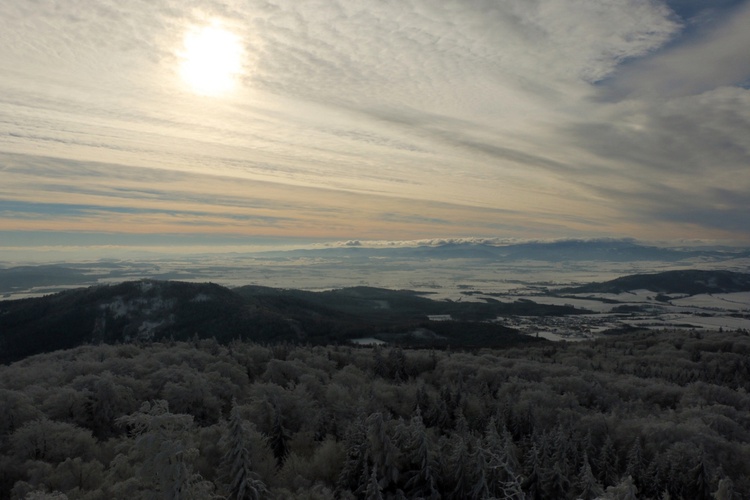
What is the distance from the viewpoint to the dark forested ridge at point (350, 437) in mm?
30047

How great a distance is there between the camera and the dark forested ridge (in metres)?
30.0

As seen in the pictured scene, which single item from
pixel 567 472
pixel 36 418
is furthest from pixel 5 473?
pixel 567 472

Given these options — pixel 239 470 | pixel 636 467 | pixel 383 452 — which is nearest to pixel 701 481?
pixel 636 467

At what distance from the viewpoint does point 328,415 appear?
177 feet

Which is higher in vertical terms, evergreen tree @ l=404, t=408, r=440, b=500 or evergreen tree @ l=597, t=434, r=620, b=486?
evergreen tree @ l=404, t=408, r=440, b=500

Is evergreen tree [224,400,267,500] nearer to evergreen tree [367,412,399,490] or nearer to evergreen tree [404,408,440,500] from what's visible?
evergreen tree [367,412,399,490]

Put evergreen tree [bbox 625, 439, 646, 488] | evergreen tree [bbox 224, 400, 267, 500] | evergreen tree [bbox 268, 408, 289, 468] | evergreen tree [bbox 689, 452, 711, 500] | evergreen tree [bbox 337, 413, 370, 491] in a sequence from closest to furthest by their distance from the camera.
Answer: evergreen tree [bbox 224, 400, 267, 500], evergreen tree [bbox 337, 413, 370, 491], evergreen tree [bbox 689, 452, 711, 500], evergreen tree [bbox 625, 439, 646, 488], evergreen tree [bbox 268, 408, 289, 468]

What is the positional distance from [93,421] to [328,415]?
2851cm

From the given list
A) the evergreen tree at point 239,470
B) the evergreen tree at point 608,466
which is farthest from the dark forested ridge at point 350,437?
the evergreen tree at point 608,466

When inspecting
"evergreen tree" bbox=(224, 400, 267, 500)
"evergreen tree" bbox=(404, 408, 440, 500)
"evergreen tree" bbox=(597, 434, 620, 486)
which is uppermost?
"evergreen tree" bbox=(224, 400, 267, 500)

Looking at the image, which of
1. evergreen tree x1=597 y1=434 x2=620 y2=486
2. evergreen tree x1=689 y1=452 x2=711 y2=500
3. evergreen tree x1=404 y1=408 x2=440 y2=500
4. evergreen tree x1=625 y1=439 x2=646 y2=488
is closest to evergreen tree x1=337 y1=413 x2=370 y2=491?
evergreen tree x1=404 y1=408 x2=440 y2=500

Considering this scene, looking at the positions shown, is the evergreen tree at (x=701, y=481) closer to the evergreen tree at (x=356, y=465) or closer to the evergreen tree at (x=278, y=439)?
the evergreen tree at (x=356, y=465)

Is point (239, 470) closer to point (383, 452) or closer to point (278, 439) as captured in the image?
point (383, 452)

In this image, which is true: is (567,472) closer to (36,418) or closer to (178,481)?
(178,481)
